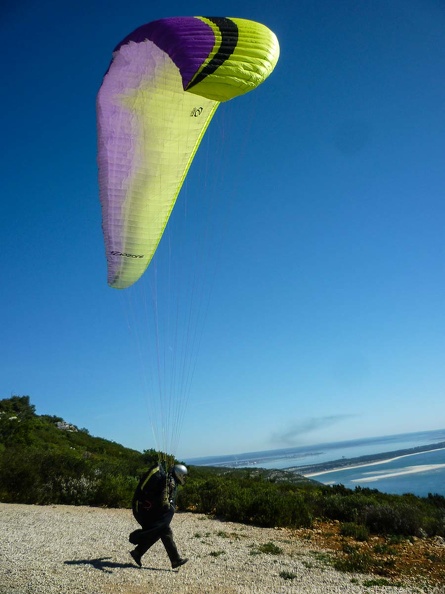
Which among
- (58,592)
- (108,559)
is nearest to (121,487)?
(108,559)

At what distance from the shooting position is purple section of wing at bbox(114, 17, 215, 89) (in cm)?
502

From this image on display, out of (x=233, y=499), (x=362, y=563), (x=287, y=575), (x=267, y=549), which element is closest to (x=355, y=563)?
(x=362, y=563)

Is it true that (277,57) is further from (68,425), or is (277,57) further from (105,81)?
(68,425)

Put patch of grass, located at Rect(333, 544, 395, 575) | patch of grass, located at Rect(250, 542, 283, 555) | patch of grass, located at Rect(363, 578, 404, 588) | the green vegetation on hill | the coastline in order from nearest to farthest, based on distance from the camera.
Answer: patch of grass, located at Rect(363, 578, 404, 588), patch of grass, located at Rect(333, 544, 395, 575), patch of grass, located at Rect(250, 542, 283, 555), the green vegetation on hill, the coastline

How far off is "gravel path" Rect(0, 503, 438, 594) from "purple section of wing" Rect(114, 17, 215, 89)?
20.4 ft

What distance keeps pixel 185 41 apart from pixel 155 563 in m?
7.19

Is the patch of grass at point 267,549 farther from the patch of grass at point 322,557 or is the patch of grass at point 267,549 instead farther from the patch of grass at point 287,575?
the patch of grass at point 287,575

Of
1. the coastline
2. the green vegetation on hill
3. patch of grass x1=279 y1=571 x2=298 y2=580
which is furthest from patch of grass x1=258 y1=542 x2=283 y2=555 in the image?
the coastline

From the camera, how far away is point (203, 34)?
5160 millimetres

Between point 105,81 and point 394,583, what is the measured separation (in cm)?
824

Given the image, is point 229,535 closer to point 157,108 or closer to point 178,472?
point 178,472

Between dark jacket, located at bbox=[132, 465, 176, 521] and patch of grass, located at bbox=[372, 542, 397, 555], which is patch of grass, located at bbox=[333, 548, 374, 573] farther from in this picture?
dark jacket, located at bbox=[132, 465, 176, 521]

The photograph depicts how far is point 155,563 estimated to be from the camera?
19.7 ft

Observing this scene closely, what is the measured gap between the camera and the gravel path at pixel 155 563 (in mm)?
4992
